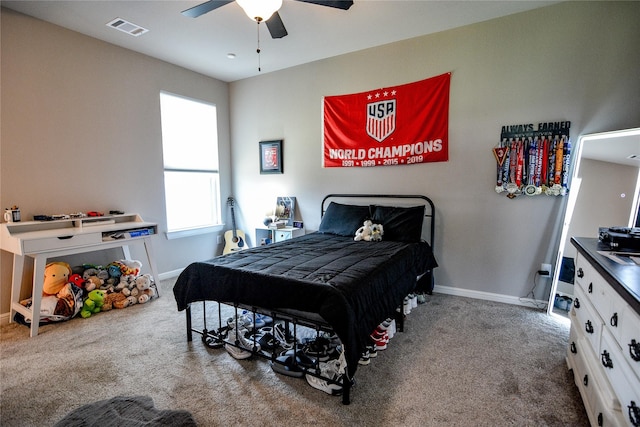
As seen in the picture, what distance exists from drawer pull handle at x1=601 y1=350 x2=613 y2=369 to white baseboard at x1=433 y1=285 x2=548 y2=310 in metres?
1.76

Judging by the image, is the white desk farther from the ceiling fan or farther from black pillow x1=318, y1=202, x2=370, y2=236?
the ceiling fan

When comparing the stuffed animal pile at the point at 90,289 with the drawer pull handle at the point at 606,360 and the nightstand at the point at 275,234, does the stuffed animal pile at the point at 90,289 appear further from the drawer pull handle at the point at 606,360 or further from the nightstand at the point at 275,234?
the drawer pull handle at the point at 606,360

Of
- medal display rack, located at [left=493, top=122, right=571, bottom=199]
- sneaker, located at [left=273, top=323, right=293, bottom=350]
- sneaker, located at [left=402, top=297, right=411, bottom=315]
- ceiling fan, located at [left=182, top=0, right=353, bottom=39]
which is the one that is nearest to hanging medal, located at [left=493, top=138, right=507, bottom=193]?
medal display rack, located at [left=493, top=122, right=571, bottom=199]

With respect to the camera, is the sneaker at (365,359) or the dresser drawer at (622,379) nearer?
the dresser drawer at (622,379)

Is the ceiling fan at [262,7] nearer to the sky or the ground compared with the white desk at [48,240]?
nearer to the sky

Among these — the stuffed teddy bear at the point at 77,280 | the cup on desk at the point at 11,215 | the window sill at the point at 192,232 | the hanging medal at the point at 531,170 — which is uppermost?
the hanging medal at the point at 531,170

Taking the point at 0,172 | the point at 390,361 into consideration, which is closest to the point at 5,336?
Result: the point at 0,172

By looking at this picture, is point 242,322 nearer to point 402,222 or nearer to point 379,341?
point 379,341

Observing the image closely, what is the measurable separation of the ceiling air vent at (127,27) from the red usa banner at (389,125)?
6.92 ft

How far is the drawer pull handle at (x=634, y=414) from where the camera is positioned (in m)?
1.00

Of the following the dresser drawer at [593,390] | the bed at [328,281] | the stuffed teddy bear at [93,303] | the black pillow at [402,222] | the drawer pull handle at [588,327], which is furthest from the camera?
the black pillow at [402,222]

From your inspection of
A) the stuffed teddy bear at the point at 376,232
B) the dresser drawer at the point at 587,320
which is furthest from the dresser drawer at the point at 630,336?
the stuffed teddy bear at the point at 376,232

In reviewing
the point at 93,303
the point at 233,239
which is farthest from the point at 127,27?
the point at 233,239

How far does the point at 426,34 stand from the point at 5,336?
475 cm
